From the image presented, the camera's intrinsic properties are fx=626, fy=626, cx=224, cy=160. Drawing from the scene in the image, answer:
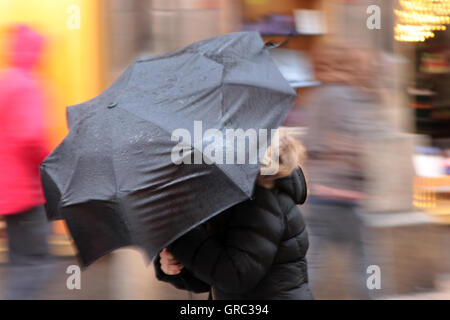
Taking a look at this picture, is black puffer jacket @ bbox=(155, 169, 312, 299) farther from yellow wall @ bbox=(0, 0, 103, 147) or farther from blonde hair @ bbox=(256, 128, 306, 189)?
yellow wall @ bbox=(0, 0, 103, 147)

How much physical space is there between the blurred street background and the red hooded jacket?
21mm

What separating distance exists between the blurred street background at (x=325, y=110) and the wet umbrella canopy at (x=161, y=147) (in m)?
1.31

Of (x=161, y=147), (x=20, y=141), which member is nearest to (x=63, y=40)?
(x=20, y=141)

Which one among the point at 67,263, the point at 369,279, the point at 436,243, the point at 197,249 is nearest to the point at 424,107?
the point at 436,243

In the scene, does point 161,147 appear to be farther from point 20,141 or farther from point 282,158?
point 20,141

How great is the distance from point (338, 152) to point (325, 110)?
27cm

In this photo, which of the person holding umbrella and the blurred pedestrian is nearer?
the person holding umbrella

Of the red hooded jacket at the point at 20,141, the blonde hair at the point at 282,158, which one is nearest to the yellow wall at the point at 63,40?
the red hooded jacket at the point at 20,141

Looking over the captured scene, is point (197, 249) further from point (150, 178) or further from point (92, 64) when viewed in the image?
point (92, 64)

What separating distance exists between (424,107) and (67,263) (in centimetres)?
377

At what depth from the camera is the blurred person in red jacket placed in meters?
4.08

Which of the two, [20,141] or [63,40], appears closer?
[20,141]

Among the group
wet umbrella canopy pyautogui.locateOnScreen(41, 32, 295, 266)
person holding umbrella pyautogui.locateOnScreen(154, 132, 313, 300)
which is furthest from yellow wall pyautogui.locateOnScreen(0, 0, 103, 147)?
person holding umbrella pyautogui.locateOnScreen(154, 132, 313, 300)

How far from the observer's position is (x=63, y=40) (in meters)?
4.88
